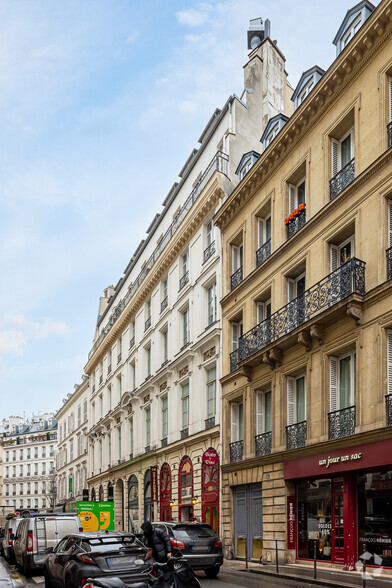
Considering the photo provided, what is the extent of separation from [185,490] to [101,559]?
64.7 ft

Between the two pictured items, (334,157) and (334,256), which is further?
(334,157)

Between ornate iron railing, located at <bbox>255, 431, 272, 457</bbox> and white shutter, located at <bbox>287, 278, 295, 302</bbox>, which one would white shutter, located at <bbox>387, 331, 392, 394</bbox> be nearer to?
white shutter, located at <bbox>287, 278, 295, 302</bbox>

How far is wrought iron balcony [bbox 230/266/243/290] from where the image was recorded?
28.1 m

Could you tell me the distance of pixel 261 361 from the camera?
24.5 meters

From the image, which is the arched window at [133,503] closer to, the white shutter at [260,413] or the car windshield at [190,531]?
the white shutter at [260,413]

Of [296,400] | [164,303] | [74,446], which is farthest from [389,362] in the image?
[74,446]

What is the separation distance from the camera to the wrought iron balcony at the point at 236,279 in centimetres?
2808

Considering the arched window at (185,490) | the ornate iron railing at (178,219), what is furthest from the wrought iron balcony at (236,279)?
the arched window at (185,490)

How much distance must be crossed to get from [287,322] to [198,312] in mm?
9885

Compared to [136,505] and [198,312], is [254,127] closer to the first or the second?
[198,312]

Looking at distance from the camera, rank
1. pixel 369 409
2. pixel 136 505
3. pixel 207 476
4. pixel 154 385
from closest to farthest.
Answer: pixel 369 409
pixel 207 476
pixel 154 385
pixel 136 505

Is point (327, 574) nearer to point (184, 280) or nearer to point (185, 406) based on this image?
point (185, 406)

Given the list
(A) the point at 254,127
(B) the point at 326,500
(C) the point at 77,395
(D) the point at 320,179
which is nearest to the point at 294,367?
(B) the point at 326,500

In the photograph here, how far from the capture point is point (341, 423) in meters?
19.3
